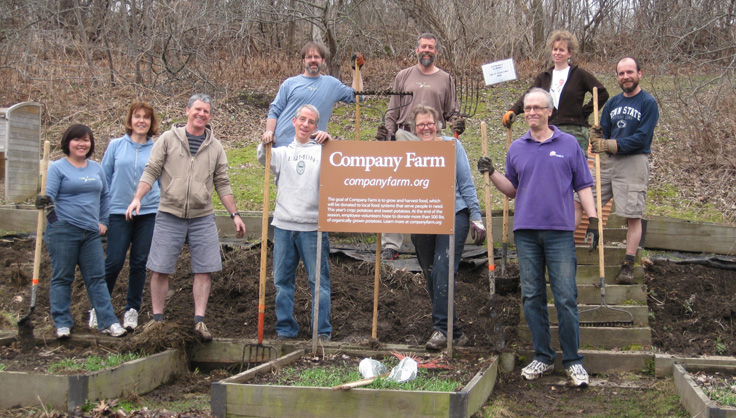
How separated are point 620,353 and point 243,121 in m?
10.3

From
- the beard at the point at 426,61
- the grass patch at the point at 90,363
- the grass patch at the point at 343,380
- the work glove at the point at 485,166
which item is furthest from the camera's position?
the beard at the point at 426,61

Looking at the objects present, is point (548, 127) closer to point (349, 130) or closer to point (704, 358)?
point (704, 358)

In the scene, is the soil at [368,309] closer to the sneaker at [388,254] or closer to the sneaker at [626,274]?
the sneaker at [388,254]

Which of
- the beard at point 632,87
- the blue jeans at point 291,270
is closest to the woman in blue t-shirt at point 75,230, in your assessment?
the blue jeans at point 291,270

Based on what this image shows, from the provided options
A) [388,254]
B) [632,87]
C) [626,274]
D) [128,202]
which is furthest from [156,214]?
[632,87]

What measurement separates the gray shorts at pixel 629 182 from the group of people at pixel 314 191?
1cm

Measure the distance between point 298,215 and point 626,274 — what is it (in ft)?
9.32

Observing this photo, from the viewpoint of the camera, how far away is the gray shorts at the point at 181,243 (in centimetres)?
546

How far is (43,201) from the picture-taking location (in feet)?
17.3

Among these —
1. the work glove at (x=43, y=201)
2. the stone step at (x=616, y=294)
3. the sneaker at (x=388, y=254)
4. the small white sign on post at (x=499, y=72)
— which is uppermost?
the small white sign on post at (x=499, y=72)

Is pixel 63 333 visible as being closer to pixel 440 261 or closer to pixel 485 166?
pixel 440 261

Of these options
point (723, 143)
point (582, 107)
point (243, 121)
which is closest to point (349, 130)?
point (243, 121)

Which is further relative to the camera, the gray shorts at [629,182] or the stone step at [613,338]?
the gray shorts at [629,182]

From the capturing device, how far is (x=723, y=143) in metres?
10.8
